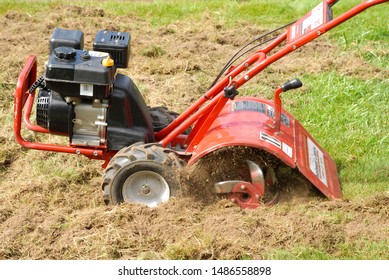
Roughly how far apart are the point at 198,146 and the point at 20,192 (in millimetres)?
1188

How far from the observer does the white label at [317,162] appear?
4.96m

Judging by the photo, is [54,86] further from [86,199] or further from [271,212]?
[271,212]

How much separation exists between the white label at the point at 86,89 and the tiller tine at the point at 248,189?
3.11 ft

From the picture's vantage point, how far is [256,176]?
15.6 ft

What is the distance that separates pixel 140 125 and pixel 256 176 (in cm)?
78

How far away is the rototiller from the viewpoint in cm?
457

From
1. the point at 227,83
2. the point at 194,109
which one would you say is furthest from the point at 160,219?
the point at 227,83

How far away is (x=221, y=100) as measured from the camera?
4.76 metres

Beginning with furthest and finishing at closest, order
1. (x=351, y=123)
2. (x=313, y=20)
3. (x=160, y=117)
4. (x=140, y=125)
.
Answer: (x=351, y=123) → (x=160, y=117) → (x=140, y=125) → (x=313, y=20)

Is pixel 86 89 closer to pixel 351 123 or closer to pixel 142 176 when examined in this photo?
pixel 142 176

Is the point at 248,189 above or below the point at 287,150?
below

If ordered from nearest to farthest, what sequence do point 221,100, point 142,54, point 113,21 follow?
1. point 221,100
2. point 142,54
3. point 113,21

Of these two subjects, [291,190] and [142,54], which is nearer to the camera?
[291,190]

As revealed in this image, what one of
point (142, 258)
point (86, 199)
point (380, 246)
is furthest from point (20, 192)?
point (380, 246)
